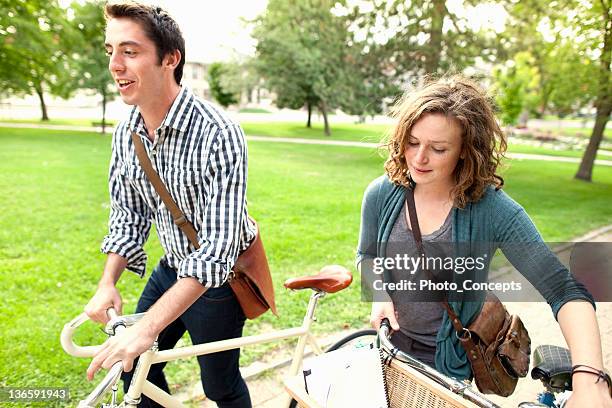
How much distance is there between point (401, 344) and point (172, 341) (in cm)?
102

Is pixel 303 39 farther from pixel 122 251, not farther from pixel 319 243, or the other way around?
pixel 122 251

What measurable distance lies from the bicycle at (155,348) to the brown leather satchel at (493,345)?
0.58 m

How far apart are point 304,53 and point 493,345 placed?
72.2ft

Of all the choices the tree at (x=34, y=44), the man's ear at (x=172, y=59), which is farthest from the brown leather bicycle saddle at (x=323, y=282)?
the tree at (x=34, y=44)

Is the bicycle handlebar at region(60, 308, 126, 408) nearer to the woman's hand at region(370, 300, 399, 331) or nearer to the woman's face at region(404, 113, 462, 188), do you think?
the woman's hand at region(370, 300, 399, 331)

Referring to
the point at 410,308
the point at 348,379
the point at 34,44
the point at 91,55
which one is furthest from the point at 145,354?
the point at 91,55

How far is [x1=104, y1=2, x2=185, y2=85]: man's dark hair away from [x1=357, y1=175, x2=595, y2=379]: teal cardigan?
3.03ft

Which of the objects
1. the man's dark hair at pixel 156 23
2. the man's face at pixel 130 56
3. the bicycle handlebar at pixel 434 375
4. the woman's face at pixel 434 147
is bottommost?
the bicycle handlebar at pixel 434 375

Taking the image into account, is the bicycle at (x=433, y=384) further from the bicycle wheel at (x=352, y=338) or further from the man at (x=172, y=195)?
the bicycle wheel at (x=352, y=338)

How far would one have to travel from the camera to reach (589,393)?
4.00ft

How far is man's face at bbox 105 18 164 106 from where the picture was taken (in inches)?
62.5

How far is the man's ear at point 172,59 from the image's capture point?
1.68 m

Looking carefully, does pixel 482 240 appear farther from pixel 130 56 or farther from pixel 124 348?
pixel 130 56

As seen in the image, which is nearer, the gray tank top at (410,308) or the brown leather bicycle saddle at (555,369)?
the brown leather bicycle saddle at (555,369)
